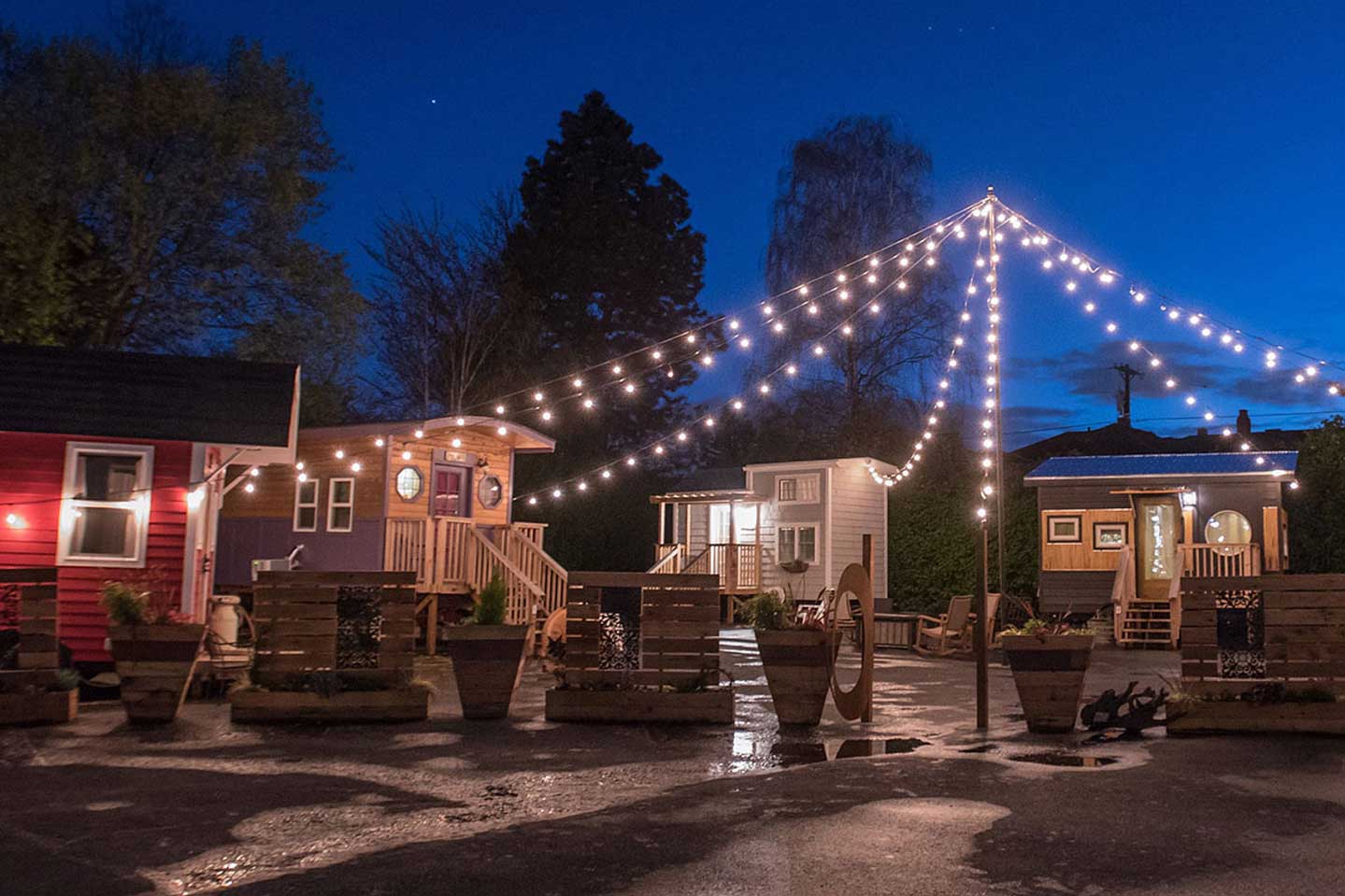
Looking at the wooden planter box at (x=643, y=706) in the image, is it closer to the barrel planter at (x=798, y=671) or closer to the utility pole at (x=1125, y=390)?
the barrel planter at (x=798, y=671)

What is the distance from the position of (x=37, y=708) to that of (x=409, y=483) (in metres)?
11.8

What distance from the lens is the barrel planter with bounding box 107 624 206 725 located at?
388 inches

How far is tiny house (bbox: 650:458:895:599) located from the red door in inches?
326

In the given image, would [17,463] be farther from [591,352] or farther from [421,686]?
[591,352]

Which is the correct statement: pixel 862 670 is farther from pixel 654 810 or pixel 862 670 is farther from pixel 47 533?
pixel 47 533

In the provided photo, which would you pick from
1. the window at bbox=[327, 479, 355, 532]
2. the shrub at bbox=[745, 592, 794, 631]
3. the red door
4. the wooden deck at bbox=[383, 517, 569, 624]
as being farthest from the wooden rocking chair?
the window at bbox=[327, 479, 355, 532]

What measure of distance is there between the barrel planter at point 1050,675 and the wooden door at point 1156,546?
1829 centimetres

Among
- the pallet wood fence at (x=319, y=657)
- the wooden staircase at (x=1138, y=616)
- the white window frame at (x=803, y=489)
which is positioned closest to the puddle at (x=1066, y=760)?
the pallet wood fence at (x=319, y=657)

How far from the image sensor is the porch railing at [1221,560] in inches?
945

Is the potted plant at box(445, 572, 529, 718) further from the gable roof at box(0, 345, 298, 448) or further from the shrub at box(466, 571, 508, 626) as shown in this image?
the gable roof at box(0, 345, 298, 448)

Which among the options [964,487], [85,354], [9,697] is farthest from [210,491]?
[964,487]

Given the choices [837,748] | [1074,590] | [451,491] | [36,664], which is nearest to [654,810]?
[837,748]

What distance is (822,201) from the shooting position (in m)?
35.3

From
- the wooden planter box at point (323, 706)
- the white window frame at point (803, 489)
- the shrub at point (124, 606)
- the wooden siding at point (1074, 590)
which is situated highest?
the white window frame at point (803, 489)
